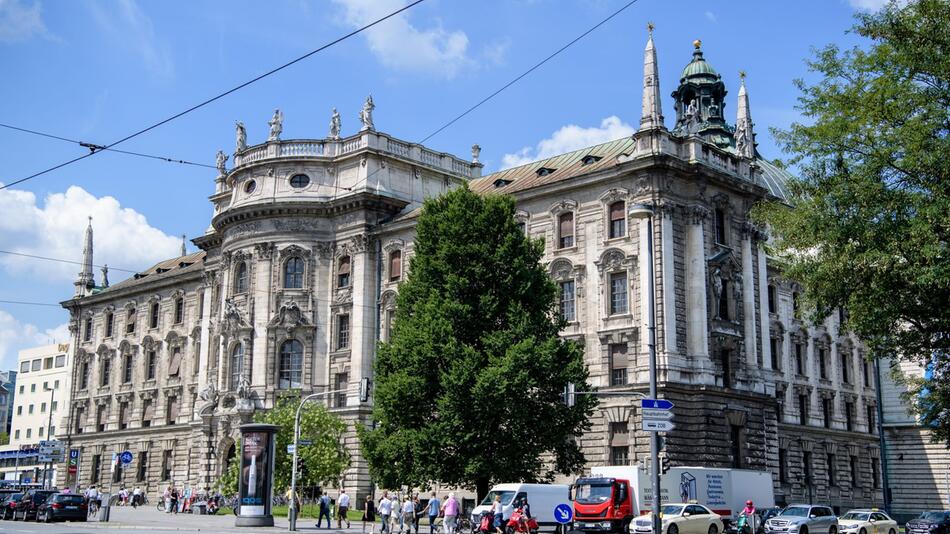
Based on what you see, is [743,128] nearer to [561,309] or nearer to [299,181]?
[561,309]

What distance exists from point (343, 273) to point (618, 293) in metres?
18.7

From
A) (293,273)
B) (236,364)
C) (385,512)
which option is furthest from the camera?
(236,364)

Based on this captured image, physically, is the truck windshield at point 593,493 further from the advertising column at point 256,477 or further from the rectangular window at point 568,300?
the rectangular window at point 568,300

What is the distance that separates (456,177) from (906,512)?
3703 centimetres

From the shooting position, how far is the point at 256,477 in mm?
39844

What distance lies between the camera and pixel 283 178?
62500 mm

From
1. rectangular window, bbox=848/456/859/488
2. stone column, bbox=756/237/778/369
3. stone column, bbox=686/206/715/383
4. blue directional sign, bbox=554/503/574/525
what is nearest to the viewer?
blue directional sign, bbox=554/503/574/525

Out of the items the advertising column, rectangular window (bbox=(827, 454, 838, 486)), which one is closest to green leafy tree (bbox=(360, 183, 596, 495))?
the advertising column

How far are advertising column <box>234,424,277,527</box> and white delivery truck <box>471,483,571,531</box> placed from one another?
27.6 feet

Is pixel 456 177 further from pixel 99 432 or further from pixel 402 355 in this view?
pixel 99 432

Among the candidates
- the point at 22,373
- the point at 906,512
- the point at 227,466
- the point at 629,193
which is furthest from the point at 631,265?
the point at 22,373

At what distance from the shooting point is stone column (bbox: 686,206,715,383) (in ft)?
160

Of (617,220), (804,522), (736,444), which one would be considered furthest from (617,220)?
(804,522)

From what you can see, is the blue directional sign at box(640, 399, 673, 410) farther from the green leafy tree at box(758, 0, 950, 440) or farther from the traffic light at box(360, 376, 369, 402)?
the traffic light at box(360, 376, 369, 402)
